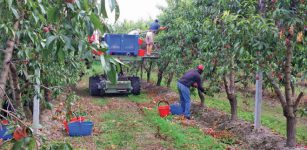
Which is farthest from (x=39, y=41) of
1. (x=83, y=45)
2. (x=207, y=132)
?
(x=207, y=132)

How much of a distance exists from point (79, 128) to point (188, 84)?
384cm

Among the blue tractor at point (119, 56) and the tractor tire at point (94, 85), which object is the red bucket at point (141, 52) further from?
the tractor tire at point (94, 85)

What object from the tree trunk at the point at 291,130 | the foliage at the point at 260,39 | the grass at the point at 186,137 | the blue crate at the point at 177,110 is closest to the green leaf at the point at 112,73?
the foliage at the point at 260,39

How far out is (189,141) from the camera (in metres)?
7.71

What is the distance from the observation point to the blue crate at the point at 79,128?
8.11 m

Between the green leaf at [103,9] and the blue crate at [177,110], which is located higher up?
the green leaf at [103,9]

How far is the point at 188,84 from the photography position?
35.4 ft

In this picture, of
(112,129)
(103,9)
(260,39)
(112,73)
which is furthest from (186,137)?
(103,9)

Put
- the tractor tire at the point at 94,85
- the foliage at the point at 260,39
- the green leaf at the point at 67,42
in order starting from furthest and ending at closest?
the tractor tire at the point at 94,85 < the foliage at the point at 260,39 < the green leaf at the point at 67,42

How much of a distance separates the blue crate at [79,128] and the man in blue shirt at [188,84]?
338 cm

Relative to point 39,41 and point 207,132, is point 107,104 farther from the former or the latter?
point 39,41

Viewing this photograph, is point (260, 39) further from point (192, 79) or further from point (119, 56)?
point (119, 56)

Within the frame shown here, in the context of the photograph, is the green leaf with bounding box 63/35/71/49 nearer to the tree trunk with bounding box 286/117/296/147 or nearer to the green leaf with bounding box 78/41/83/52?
the green leaf with bounding box 78/41/83/52

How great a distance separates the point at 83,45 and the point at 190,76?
29.2 ft
